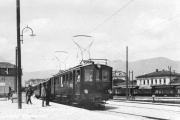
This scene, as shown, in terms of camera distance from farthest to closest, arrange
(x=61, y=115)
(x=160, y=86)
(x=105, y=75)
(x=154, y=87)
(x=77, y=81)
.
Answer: (x=154, y=87) < (x=160, y=86) < (x=105, y=75) < (x=77, y=81) < (x=61, y=115)

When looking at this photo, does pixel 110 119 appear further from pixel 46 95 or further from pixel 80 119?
pixel 46 95

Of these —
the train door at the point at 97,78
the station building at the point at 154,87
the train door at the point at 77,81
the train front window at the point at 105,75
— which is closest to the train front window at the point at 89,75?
the train door at the point at 97,78

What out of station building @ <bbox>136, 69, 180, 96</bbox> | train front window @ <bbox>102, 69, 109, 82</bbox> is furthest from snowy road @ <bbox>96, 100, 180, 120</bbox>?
station building @ <bbox>136, 69, 180, 96</bbox>

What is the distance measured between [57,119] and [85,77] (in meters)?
8.24

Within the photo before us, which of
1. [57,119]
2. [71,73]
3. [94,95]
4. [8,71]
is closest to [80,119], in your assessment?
[57,119]

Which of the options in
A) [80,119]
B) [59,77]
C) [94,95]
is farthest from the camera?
[59,77]

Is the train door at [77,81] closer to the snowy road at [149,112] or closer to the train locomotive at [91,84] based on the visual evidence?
the train locomotive at [91,84]

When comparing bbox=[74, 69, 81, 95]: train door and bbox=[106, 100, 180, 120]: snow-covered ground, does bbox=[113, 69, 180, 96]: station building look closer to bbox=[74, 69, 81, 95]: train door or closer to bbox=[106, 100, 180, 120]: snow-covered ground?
bbox=[106, 100, 180, 120]: snow-covered ground

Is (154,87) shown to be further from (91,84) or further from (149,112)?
(149,112)

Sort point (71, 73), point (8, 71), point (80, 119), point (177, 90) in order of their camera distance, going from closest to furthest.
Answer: point (80, 119), point (71, 73), point (177, 90), point (8, 71)

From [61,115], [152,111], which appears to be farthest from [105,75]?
[61,115]

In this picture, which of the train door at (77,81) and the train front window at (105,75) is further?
the train front window at (105,75)

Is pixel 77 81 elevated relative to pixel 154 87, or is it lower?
elevated

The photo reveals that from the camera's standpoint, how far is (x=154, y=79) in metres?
107
